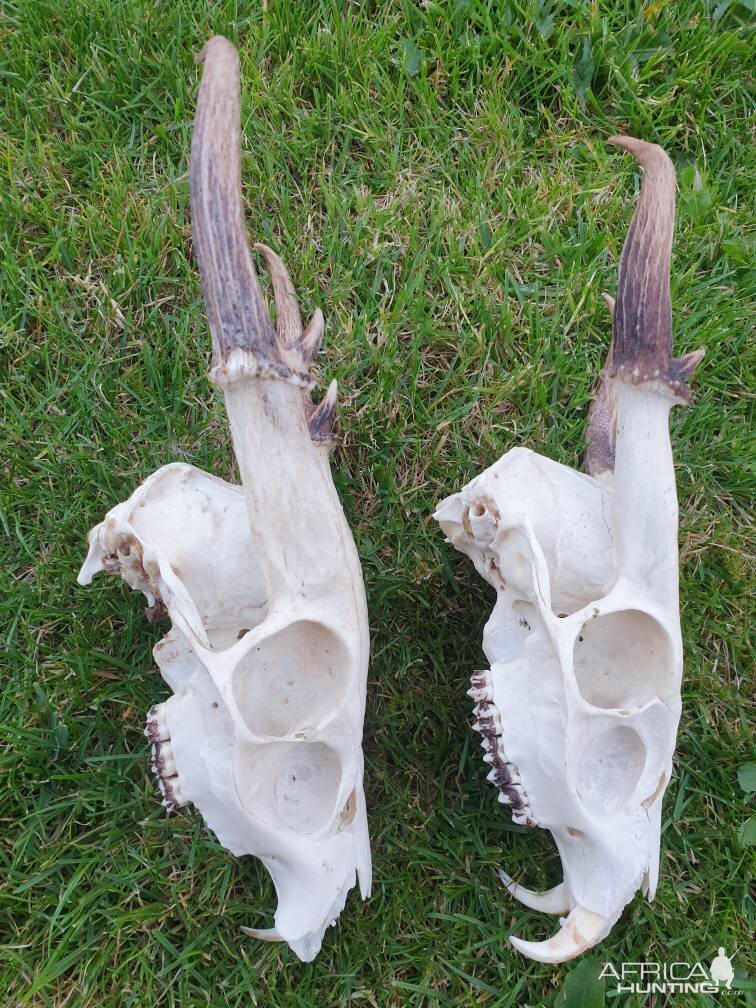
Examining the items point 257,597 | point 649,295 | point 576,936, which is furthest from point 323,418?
point 576,936

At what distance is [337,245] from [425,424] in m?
0.77

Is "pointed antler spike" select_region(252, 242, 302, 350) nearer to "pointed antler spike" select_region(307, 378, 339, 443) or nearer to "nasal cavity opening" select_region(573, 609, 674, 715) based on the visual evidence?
"pointed antler spike" select_region(307, 378, 339, 443)

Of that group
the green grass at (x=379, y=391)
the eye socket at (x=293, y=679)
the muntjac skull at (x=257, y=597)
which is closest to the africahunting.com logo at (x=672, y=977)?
the green grass at (x=379, y=391)

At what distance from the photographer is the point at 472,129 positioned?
3160mm

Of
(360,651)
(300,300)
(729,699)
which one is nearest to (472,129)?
(300,300)

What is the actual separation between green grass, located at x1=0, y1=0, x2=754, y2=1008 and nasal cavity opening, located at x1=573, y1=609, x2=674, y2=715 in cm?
67

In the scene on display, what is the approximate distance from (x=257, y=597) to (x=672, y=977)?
193 centimetres

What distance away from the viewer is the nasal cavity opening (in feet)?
6.79

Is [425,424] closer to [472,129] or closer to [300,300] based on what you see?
[300,300]

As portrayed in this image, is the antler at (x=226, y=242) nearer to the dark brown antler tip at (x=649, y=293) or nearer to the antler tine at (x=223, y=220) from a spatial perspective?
the antler tine at (x=223, y=220)

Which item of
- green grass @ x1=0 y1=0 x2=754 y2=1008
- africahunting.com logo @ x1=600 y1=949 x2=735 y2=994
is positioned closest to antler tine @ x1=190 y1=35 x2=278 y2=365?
green grass @ x1=0 y1=0 x2=754 y2=1008

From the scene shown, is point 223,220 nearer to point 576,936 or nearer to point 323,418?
point 323,418

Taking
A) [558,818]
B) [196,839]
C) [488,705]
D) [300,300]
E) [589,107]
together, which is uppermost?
[589,107]

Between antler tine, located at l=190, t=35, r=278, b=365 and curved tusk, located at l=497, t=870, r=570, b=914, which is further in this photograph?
curved tusk, located at l=497, t=870, r=570, b=914
